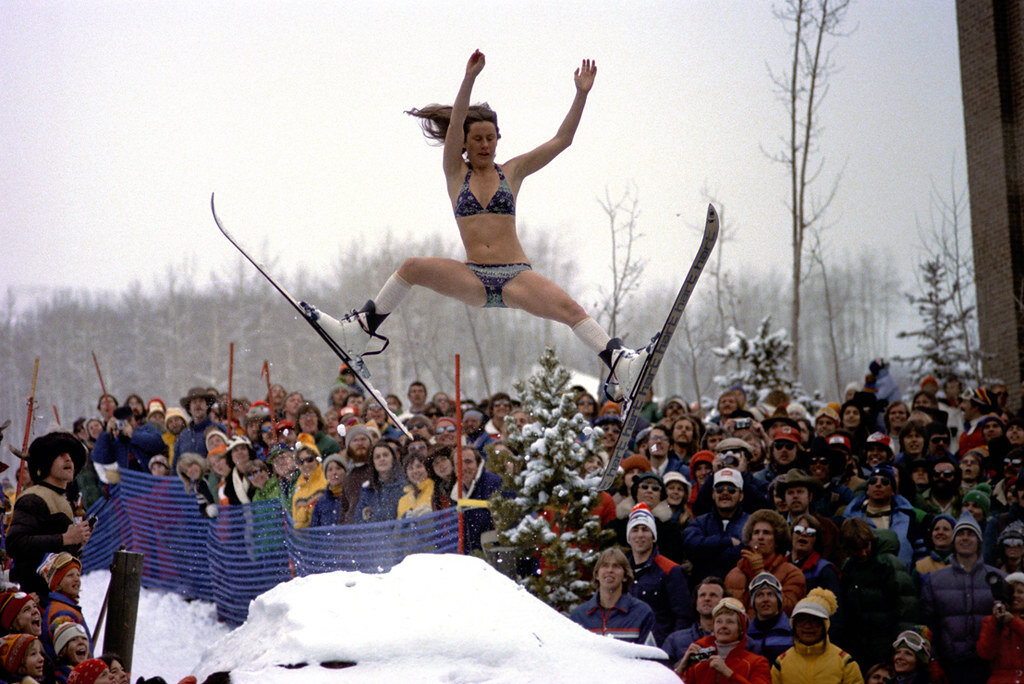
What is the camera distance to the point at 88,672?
381 cm

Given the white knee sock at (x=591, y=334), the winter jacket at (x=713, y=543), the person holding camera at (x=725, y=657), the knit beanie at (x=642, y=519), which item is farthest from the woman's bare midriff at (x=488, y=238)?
the winter jacket at (x=713, y=543)

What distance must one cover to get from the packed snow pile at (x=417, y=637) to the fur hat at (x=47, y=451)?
1.87 meters

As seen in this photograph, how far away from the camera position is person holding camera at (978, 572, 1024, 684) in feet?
17.2

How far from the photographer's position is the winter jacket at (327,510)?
7.39m

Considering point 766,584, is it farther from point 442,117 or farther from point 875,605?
point 442,117

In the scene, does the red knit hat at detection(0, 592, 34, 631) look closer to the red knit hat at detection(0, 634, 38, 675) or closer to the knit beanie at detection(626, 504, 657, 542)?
the red knit hat at detection(0, 634, 38, 675)

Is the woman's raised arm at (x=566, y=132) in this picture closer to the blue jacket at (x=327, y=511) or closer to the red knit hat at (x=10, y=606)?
the red knit hat at (x=10, y=606)

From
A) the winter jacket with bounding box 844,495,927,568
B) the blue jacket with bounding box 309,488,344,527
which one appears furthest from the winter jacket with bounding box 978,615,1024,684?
the blue jacket with bounding box 309,488,344,527

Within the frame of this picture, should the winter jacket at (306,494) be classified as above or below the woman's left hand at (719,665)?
above

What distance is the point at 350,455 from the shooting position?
25.4 ft

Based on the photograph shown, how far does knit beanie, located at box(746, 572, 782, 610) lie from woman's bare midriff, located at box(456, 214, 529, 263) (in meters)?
2.00

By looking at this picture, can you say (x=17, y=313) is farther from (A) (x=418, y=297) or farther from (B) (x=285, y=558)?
(A) (x=418, y=297)

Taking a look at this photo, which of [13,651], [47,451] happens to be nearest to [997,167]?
[47,451]

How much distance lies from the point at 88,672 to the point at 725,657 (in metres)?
2.73
